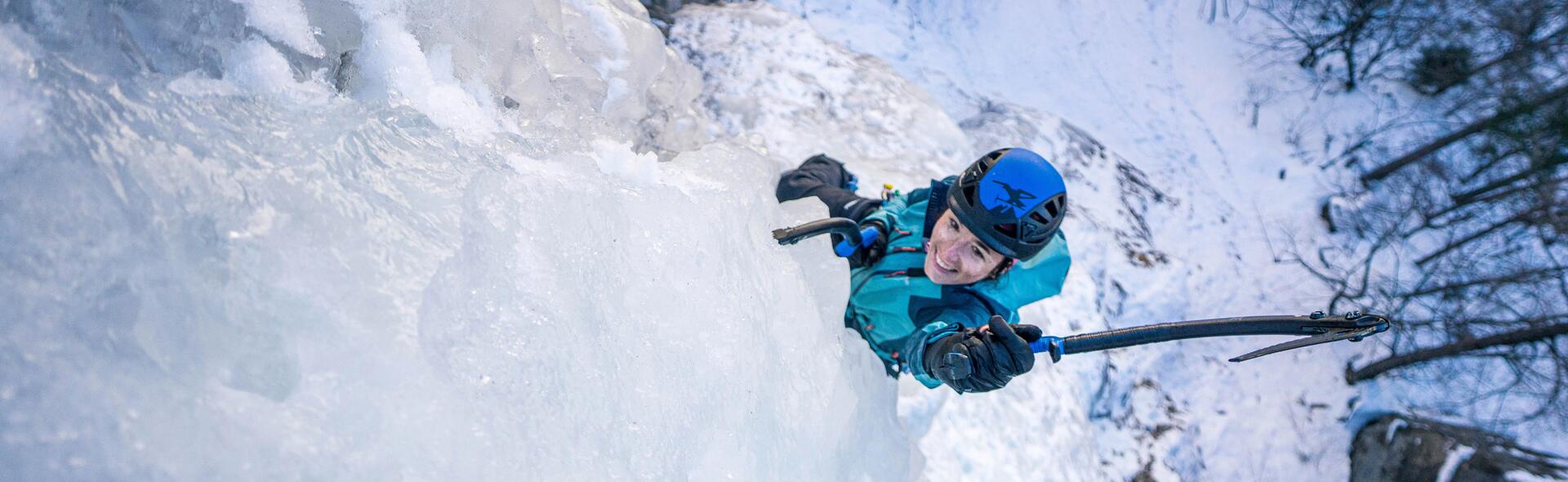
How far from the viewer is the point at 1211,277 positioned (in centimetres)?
652

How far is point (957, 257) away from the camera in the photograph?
2.00m

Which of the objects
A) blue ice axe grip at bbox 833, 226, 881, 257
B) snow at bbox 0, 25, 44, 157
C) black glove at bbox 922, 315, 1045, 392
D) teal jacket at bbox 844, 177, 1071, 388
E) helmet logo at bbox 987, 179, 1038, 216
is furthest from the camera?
blue ice axe grip at bbox 833, 226, 881, 257

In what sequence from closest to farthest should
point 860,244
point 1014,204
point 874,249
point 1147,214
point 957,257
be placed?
1. point 1014,204
2. point 957,257
3. point 860,244
4. point 874,249
5. point 1147,214

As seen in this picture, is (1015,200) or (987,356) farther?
(1015,200)

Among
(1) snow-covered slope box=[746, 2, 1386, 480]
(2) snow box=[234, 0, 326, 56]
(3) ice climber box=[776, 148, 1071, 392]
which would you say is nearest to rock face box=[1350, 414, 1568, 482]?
(1) snow-covered slope box=[746, 2, 1386, 480]

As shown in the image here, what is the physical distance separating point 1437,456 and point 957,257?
5.67 meters

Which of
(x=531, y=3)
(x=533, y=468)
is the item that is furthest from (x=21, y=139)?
(x=531, y=3)

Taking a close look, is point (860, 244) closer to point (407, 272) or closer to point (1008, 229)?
point (1008, 229)

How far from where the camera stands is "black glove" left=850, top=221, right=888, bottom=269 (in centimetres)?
236

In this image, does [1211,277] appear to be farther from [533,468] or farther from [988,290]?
[533,468]

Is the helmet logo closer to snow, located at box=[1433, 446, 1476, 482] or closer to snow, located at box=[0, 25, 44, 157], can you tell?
snow, located at box=[0, 25, 44, 157]

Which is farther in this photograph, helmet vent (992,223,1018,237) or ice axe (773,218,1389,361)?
helmet vent (992,223,1018,237)

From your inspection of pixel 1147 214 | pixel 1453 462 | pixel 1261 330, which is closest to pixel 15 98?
pixel 1261 330

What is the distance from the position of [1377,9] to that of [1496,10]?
1.38 meters
